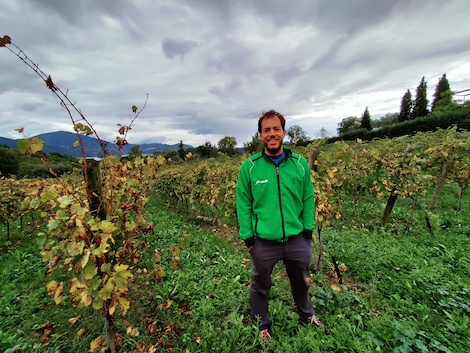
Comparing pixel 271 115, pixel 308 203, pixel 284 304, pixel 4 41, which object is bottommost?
pixel 284 304

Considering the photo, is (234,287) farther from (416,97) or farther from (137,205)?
(416,97)

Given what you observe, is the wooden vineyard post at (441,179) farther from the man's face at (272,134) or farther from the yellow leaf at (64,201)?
the yellow leaf at (64,201)

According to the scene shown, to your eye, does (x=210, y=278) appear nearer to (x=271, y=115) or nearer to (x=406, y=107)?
(x=271, y=115)

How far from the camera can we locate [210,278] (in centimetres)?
373

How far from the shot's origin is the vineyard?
73.0 inches

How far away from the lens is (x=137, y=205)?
230 centimetres

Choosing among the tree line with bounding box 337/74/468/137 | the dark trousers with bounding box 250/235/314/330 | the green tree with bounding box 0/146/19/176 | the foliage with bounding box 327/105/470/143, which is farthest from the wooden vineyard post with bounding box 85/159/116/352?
the green tree with bounding box 0/146/19/176

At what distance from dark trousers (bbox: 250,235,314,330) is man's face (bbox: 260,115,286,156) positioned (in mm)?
910

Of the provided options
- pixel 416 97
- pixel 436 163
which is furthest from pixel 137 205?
pixel 416 97

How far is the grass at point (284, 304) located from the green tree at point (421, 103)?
161ft

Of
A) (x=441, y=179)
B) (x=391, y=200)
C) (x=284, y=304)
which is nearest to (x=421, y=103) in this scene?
(x=441, y=179)

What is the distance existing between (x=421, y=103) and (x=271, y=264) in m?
54.8

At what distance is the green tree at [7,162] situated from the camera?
32947mm

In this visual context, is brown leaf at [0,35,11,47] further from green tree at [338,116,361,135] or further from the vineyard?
green tree at [338,116,361,135]
